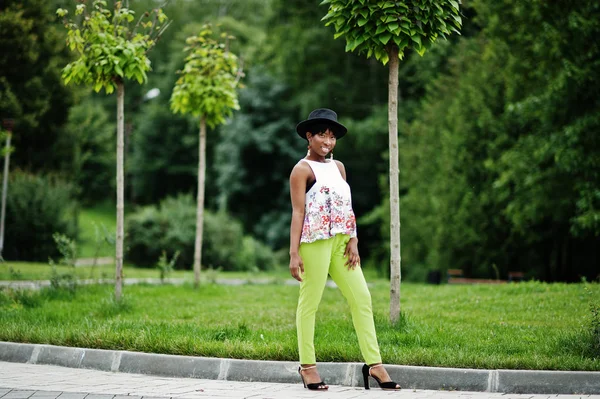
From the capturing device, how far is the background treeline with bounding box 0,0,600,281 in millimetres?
23266

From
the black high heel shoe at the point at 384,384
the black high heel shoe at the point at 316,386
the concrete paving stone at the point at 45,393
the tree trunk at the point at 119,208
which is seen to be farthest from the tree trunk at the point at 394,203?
the tree trunk at the point at 119,208

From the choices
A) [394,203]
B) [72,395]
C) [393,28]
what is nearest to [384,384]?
[72,395]

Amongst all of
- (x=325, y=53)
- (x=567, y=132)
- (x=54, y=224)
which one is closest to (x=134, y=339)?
(x=567, y=132)

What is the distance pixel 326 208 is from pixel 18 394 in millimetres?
2966

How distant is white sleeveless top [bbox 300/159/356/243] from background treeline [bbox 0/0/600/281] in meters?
9.96

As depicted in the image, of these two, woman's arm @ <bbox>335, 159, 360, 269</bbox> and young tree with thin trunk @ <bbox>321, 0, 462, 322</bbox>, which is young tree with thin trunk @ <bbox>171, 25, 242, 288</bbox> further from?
woman's arm @ <bbox>335, 159, 360, 269</bbox>

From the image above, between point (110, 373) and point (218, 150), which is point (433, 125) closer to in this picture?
point (218, 150)

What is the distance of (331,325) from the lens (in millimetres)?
10031

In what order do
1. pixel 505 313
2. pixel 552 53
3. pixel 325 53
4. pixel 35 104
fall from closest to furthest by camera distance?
pixel 505 313, pixel 552 53, pixel 35 104, pixel 325 53

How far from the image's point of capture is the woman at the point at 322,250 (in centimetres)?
737

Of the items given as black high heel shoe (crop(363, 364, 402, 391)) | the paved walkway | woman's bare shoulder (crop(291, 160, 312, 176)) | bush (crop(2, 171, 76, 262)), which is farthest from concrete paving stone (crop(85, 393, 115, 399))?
bush (crop(2, 171, 76, 262))

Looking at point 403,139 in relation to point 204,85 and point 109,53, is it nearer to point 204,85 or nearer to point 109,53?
point 204,85

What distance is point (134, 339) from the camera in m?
9.09

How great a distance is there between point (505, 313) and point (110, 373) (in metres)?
5.49
